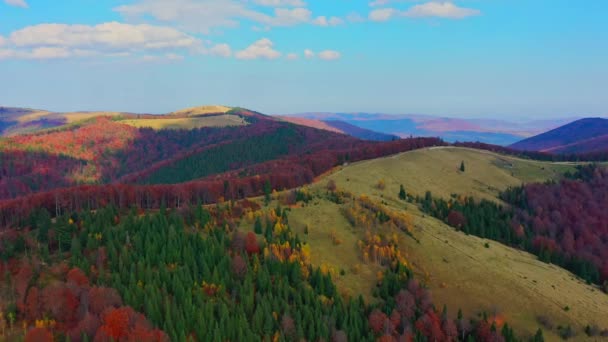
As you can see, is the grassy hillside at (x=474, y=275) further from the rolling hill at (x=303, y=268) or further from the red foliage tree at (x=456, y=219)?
the red foliage tree at (x=456, y=219)

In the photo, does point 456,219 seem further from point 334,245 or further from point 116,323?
point 116,323

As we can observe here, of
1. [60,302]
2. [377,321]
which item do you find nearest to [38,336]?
[60,302]

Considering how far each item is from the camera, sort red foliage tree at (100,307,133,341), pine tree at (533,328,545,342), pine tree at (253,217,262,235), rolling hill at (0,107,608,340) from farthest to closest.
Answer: pine tree at (253,217,262,235) < rolling hill at (0,107,608,340) < pine tree at (533,328,545,342) < red foliage tree at (100,307,133,341)

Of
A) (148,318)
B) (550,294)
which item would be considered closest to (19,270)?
(148,318)

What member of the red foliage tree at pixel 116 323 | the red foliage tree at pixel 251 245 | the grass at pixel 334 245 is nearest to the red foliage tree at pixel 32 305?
the red foliage tree at pixel 116 323

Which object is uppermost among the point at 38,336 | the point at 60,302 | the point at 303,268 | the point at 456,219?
the point at 456,219

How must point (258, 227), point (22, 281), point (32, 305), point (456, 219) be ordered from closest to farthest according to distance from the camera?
1. point (32, 305)
2. point (22, 281)
3. point (258, 227)
4. point (456, 219)

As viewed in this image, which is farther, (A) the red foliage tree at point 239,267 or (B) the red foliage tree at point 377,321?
(A) the red foliage tree at point 239,267

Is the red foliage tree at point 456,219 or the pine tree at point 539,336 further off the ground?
the red foliage tree at point 456,219

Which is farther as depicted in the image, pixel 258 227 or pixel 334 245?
pixel 258 227

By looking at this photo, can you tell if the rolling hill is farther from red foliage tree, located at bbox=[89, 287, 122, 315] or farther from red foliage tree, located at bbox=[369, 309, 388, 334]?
red foliage tree, located at bbox=[89, 287, 122, 315]

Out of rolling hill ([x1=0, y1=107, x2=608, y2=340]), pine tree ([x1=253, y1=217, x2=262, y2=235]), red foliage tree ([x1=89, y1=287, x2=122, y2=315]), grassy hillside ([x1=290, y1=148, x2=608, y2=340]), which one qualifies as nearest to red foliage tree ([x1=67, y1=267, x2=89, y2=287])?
rolling hill ([x1=0, y1=107, x2=608, y2=340])
